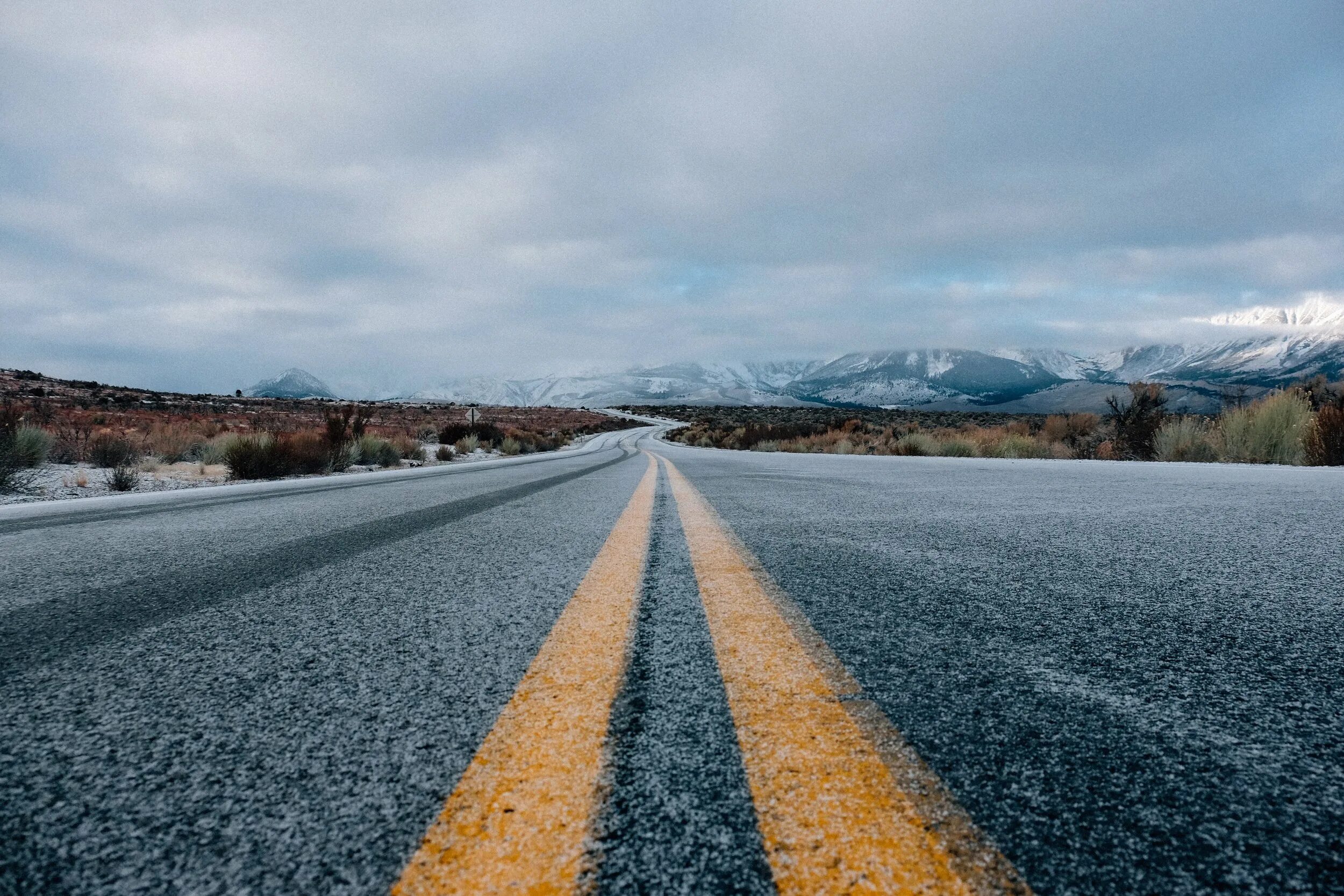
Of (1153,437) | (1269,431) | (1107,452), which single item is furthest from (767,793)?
(1107,452)

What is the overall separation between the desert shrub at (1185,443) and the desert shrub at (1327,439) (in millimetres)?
1525

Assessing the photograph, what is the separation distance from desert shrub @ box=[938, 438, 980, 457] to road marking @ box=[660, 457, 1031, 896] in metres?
13.6

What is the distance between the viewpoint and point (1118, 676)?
1.05m

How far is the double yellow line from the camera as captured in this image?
58 cm

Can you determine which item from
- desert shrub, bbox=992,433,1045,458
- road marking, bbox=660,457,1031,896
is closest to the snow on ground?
road marking, bbox=660,457,1031,896

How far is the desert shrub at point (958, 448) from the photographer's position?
13.7 m

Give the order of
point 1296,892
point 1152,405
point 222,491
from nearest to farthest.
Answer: point 1296,892
point 222,491
point 1152,405

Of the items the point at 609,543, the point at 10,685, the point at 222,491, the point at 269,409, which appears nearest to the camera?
the point at 10,685

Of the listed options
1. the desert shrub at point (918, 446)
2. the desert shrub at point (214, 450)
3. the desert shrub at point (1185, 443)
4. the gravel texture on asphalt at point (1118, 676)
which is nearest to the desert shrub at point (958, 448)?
the desert shrub at point (918, 446)

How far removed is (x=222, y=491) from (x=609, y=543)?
526cm

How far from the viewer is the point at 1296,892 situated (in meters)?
0.56

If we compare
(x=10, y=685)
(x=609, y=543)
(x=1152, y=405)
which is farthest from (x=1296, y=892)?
(x=1152, y=405)

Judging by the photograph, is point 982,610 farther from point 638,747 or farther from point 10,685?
point 10,685

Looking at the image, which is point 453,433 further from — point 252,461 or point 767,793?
point 767,793
